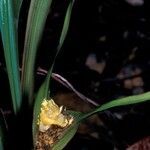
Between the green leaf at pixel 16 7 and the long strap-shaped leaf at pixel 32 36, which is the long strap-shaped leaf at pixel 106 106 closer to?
the long strap-shaped leaf at pixel 32 36

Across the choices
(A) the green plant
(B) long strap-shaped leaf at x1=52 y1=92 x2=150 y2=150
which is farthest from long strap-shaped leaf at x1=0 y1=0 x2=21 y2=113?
(B) long strap-shaped leaf at x1=52 y1=92 x2=150 y2=150

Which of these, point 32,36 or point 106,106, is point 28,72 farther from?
point 106,106

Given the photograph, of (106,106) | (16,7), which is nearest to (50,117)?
(106,106)

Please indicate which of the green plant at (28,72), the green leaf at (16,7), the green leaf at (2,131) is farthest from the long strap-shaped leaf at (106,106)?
the green leaf at (16,7)

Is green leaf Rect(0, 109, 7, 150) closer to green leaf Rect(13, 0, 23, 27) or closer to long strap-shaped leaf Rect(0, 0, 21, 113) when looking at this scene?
long strap-shaped leaf Rect(0, 0, 21, 113)

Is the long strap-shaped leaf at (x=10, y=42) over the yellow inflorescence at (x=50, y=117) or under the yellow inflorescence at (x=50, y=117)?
over

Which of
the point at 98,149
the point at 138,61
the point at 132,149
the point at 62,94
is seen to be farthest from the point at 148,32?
the point at 132,149
